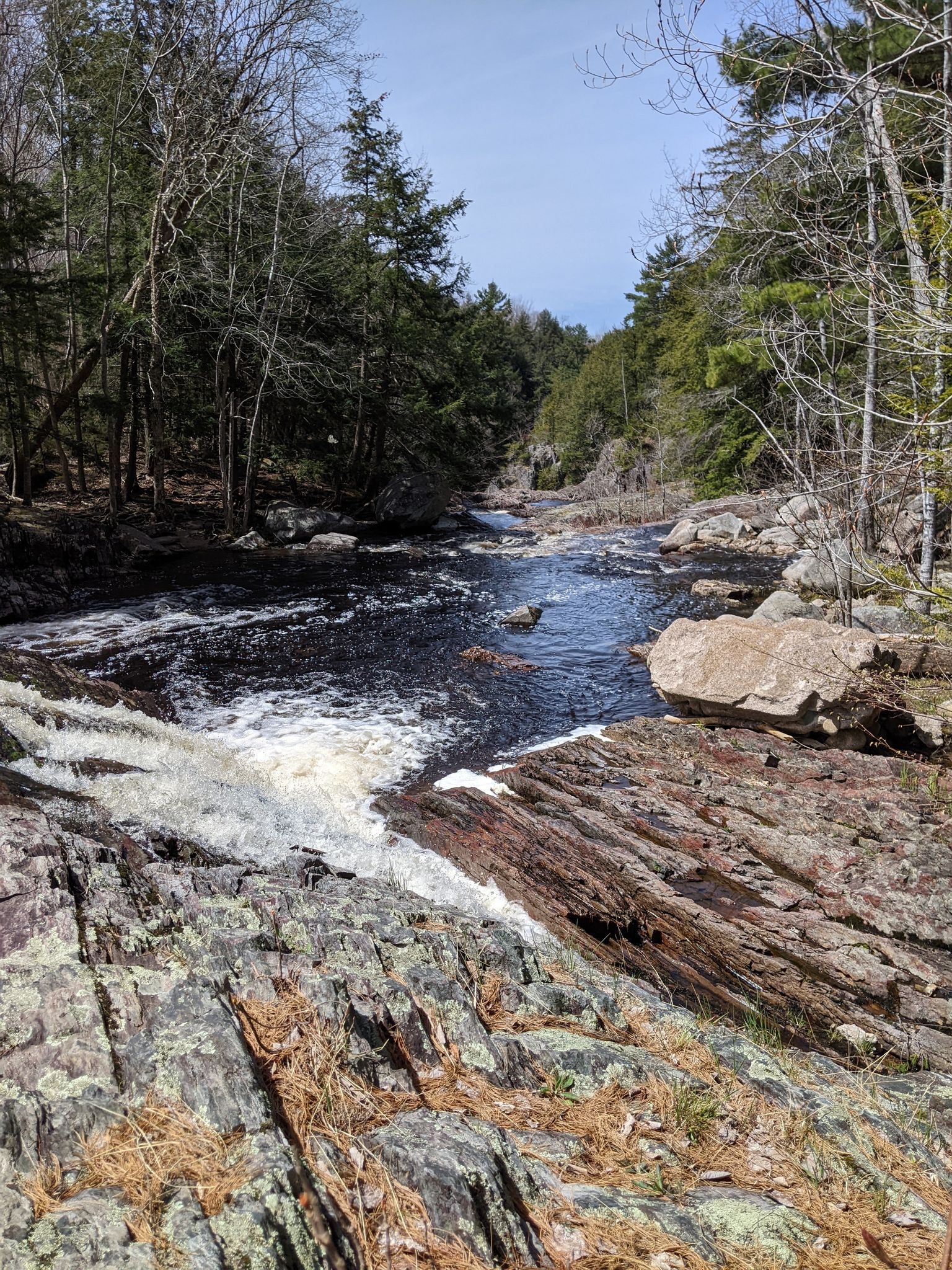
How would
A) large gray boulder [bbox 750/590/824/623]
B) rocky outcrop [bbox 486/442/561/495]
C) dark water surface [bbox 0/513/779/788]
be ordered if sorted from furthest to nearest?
rocky outcrop [bbox 486/442/561/495]
large gray boulder [bbox 750/590/824/623]
dark water surface [bbox 0/513/779/788]

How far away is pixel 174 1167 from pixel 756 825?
17.7 ft

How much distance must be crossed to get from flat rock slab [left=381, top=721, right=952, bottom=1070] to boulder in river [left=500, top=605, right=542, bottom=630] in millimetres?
5909

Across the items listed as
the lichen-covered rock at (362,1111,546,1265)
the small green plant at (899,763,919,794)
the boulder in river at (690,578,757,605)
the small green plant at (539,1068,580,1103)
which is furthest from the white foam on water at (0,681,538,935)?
the boulder in river at (690,578,757,605)

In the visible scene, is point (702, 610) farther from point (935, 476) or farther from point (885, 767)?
point (935, 476)

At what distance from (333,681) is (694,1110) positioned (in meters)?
8.56

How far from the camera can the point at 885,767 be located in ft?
23.6

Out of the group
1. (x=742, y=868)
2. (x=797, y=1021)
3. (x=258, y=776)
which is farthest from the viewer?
(x=258, y=776)

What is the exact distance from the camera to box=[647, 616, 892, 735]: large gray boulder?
309 inches

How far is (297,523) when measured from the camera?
22000 millimetres

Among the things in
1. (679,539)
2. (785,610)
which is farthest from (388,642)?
(679,539)

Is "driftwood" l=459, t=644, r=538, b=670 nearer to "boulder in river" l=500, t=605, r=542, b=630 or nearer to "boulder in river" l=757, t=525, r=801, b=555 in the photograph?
"boulder in river" l=500, t=605, r=542, b=630

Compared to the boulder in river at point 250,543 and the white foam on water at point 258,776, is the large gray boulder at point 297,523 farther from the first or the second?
the white foam on water at point 258,776

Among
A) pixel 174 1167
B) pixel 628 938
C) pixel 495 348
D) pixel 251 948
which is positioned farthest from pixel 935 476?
pixel 495 348

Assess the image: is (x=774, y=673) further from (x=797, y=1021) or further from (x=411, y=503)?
(x=411, y=503)
